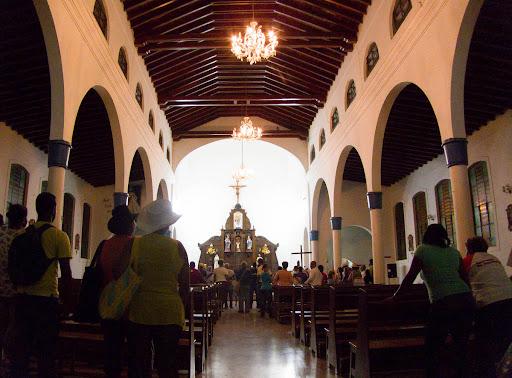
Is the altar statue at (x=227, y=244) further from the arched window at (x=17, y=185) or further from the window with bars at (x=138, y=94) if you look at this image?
the arched window at (x=17, y=185)

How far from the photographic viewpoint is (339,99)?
1474 cm

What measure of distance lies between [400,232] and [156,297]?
671 inches

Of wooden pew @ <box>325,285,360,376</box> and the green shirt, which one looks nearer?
the green shirt

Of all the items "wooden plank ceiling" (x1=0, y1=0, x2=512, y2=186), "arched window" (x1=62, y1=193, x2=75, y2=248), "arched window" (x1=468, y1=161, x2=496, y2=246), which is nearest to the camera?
"wooden plank ceiling" (x1=0, y1=0, x2=512, y2=186)

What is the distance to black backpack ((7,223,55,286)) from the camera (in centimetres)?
332

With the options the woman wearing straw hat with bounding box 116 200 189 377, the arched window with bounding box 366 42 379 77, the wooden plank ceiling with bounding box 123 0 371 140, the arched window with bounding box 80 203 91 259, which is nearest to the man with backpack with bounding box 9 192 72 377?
the woman wearing straw hat with bounding box 116 200 189 377

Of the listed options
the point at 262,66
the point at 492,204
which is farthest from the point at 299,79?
the point at 492,204

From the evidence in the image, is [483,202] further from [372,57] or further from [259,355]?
[259,355]

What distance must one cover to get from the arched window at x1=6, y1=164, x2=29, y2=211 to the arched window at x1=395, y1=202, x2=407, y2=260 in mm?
13798

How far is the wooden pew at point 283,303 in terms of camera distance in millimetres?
10047

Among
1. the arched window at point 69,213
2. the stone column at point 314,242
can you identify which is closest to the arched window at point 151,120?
the arched window at point 69,213

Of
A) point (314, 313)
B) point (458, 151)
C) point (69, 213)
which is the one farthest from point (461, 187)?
point (69, 213)

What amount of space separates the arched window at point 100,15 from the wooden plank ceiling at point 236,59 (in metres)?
1.45

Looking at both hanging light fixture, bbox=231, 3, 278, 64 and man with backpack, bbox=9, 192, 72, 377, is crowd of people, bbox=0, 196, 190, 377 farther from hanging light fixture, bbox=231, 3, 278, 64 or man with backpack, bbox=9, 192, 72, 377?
hanging light fixture, bbox=231, 3, 278, 64
